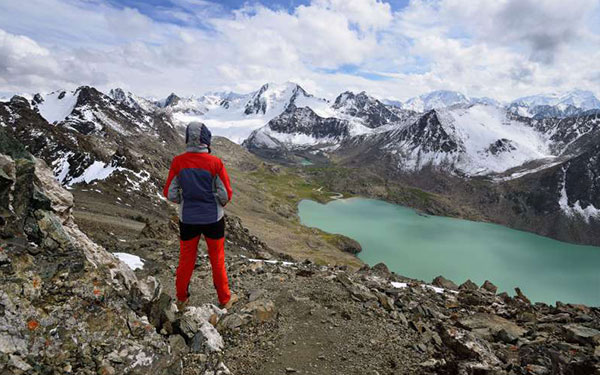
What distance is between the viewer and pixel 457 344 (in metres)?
9.79

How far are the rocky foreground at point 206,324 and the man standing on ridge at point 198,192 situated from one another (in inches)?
62.7

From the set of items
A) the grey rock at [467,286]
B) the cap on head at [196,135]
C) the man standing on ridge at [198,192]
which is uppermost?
the cap on head at [196,135]

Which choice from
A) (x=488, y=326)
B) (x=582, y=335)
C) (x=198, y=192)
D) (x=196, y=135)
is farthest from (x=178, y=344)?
Answer: (x=582, y=335)

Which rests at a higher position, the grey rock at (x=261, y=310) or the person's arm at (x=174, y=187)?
the person's arm at (x=174, y=187)

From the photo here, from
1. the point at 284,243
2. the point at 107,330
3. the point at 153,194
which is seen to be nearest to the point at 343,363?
the point at 107,330

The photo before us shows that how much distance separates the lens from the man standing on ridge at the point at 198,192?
29.5 feet

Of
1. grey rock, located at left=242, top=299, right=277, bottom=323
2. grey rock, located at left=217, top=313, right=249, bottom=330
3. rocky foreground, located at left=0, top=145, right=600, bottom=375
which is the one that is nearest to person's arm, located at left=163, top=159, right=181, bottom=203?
rocky foreground, located at left=0, top=145, right=600, bottom=375

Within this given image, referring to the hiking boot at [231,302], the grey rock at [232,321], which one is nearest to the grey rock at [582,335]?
the grey rock at [232,321]

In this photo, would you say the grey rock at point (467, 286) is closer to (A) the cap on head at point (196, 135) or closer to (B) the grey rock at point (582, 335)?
(B) the grey rock at point (582, 335)

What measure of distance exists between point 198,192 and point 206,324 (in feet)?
10.7

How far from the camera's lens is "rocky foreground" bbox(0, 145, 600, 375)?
221 inches

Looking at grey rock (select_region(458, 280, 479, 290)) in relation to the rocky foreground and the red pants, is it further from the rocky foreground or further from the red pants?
the red pants

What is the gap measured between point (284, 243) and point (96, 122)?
131 m

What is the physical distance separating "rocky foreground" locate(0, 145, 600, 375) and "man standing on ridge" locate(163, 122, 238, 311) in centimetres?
159
